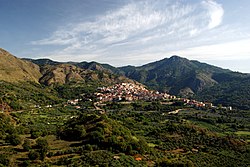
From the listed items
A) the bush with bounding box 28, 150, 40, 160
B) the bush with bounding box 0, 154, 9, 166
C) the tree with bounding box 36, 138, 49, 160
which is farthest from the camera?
the tree with bounding box 36, 138, 49, 160

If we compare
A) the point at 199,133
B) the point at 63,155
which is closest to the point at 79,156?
the point at 63,155

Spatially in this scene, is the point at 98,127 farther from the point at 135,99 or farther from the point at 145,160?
the point at 135,99

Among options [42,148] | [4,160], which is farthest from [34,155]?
[4,160]

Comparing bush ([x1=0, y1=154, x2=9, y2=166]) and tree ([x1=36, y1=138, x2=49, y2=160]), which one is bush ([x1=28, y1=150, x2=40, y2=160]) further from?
bush ([x1=0, y1=154, x2=9, y2=166])

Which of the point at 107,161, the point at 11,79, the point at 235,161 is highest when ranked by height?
the point at 11,79

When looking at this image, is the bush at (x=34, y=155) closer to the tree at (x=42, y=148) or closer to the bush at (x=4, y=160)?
the tree at (x=42, y=148)

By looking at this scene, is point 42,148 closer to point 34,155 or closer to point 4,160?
point 34,155

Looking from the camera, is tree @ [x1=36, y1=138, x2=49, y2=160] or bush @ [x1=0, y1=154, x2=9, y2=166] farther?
tree @ [x1=36, y1=138, x2=49, y2=160]

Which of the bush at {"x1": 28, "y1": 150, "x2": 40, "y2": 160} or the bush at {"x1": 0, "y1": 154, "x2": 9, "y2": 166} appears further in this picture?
the bush at {"x1": 28, "y1": 150, "x2": 40, "y2": 160}

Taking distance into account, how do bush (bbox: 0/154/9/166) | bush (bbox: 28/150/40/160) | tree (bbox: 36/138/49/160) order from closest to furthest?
1. bush (bbox: 0/154/9/166)
2. bush (bbox: 28/150/40/160)
3. tree (bbox: 36/138/49/160)

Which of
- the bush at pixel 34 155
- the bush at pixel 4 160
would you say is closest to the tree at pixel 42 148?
the bush at pixel 34 155

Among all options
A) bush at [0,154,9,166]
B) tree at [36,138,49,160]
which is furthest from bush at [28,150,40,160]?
bush at [0,154,9,166]
